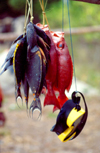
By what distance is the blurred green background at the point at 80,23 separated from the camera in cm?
501

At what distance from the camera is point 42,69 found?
82cm

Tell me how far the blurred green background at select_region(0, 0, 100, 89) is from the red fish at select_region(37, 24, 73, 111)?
3.78 m

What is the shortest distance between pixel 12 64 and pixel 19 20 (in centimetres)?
650

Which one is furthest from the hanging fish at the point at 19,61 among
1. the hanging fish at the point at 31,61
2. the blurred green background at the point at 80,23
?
the blurred green background at the point at 80,23

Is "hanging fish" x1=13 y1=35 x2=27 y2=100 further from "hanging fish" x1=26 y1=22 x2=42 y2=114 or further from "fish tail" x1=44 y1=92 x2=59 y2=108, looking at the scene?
"fish tail" x1=44 y1=92 x2=59 y2=108

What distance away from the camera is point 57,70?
0.99 m

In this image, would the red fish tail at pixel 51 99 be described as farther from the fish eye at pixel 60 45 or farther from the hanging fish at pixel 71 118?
the fish eye at pixel 60 45

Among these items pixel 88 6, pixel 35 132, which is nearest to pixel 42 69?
pixel 35 132

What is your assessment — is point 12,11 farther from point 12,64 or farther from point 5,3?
point 12,64

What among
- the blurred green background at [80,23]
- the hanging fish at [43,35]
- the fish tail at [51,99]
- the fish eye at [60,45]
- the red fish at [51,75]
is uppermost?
the hanging fish at [43,35]

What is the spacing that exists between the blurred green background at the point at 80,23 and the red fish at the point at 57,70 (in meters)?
3.78

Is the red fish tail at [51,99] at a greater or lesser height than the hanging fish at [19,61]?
lesser

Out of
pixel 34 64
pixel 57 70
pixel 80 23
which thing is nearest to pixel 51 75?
pixel 57 70

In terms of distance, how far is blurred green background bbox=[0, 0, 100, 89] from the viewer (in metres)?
5.01
